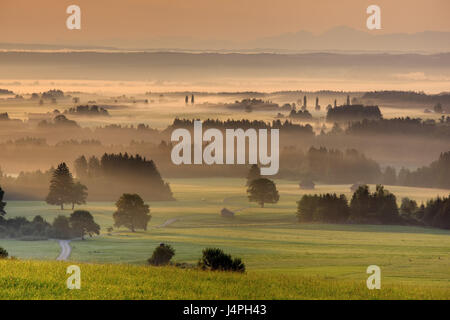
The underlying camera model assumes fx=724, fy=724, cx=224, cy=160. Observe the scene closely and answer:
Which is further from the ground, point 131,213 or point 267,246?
point 131,213

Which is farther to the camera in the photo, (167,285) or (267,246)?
(267,246)

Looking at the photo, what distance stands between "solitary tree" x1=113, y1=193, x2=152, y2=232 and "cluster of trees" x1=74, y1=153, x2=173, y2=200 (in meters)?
4.68

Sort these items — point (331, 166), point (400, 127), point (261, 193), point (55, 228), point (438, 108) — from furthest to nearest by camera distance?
point (331, 166) < point (261, 193) < point (400, 127) < point (55, 228) < point (438, 108)

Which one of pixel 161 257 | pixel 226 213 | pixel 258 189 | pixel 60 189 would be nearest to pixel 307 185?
pixel 258 189

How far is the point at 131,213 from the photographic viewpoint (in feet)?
355

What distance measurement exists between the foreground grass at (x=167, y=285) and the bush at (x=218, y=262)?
441 centimetres

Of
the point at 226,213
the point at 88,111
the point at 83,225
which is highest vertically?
the point at 88,111

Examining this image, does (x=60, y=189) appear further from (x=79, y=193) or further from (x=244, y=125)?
(x=244, y=125)

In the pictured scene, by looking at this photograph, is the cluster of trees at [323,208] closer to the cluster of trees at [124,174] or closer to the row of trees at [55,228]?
the cluster of trees at [124,174]

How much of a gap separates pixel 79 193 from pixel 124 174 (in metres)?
→ 9.97

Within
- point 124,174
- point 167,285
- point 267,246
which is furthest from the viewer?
point 124,174

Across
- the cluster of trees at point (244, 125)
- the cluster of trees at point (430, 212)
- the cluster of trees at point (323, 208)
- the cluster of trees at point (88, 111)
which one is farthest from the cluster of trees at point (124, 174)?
the cluster of trees at point (430, 212)

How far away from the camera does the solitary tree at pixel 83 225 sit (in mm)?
103125
